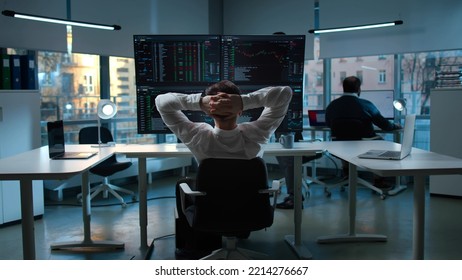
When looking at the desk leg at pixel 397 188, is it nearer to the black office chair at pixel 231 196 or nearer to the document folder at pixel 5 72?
the black office chair at pixel 231 196

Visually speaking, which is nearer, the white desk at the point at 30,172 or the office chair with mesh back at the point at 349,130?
the white desk at the point at 30,172

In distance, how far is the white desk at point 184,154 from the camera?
2922 millimetres

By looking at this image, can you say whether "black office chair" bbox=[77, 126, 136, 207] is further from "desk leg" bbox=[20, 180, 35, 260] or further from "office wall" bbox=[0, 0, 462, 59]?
"desk leg" bbox=[20, 180, 35, 260]

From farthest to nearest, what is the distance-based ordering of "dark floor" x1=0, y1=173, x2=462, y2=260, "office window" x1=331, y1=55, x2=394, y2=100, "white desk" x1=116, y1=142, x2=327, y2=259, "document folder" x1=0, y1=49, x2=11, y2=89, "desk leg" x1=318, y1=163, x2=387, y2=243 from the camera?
"office window" x1=331, y1=55, x2=394, y2=100
"document folder" x1=0, y1=49, x2=11, y2=89
"desk leg" x1=318, y1=163, x2=387, y2=243
"dark floor" x1=0, y1=173, x2=462, y2=260
"white desk" x1=116, y1=142, x2=327, y2=259

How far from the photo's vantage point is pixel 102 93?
544 centimetres

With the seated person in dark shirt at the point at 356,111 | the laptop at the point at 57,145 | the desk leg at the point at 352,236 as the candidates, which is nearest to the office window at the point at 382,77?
the seated person in dark shirt at the point at 356,111

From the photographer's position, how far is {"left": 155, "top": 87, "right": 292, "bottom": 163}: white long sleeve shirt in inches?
88.5

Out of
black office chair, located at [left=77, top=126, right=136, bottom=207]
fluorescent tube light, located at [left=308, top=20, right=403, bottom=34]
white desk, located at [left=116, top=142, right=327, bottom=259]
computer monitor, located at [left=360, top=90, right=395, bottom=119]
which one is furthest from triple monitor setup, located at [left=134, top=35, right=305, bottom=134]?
computer monitor, located at [left=360, top=90, right=395, bottom=119]

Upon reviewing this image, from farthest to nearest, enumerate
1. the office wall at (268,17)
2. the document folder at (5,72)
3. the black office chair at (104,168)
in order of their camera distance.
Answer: the office wall at (268,17)
the black office chair at (104,168)
the document folder at (5,72)

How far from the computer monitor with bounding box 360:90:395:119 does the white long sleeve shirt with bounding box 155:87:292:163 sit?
340cm

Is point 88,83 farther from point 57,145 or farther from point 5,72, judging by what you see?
point 57,145

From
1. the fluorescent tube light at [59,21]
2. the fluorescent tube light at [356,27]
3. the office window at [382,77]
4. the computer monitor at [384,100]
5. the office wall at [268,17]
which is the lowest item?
the computer monitor at [384,100]

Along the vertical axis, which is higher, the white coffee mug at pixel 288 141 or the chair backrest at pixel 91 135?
the white coffee mug at pixel 288 141

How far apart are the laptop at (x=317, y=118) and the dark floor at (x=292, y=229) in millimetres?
1013
